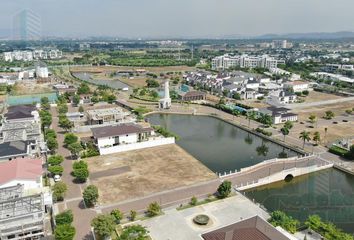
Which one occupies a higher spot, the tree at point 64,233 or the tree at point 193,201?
the tree at point 64,233

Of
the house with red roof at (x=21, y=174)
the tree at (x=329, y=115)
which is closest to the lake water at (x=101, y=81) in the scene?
the tree at (x=329, y=115)

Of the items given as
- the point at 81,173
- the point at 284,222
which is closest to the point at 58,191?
the point at 81,173

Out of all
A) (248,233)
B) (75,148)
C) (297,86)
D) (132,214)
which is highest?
(297,86)

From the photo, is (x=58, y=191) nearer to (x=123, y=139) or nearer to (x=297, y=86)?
(x=123, y=139)

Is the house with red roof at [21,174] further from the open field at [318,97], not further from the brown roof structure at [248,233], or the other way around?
the open field at [318,97]

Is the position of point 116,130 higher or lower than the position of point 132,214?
higher

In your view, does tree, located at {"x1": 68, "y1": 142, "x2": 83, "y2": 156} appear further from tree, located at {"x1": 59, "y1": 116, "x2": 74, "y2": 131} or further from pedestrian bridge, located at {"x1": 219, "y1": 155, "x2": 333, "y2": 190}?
pedestrian bridge, located at {"x1": 219, "y1": 155, "x2": 333, "y2": 190}
